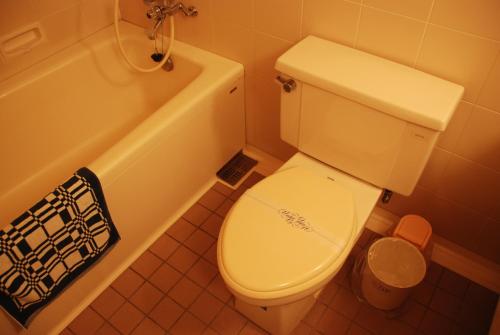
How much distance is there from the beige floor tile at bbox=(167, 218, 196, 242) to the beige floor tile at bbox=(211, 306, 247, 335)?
0.35 metres

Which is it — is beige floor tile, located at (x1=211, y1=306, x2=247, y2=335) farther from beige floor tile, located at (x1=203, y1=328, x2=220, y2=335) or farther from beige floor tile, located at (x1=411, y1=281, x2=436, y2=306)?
beige floor tile, located at (x1=411, y1=281, x2=436, y2=306)

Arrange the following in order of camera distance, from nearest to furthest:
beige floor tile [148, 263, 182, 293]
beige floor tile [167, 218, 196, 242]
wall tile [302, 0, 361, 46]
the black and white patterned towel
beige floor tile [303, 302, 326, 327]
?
the black and white patterned towel, wall tile [302, 0, 361, 46], beige floor tile [303, 302, 326, 327], beige floor tile [148, 263, 182, 293], beige floor tile [167, 218, 196, 242]

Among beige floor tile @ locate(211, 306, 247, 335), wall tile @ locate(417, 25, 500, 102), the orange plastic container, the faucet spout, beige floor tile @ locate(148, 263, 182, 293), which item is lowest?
beige floor tile @ locate(211, 306, 247, 335)

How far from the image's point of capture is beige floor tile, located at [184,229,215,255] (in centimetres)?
158

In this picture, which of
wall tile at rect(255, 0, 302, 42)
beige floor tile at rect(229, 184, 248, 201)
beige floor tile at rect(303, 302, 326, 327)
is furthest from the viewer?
beige floor tile at rect(229, 184, 248, 201)

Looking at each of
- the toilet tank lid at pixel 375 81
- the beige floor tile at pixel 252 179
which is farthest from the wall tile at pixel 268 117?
the toilet tank lid at pixel 375 81

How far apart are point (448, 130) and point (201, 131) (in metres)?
0.85

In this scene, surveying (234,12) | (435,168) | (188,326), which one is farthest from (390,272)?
(234,12)

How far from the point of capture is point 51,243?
1.15m

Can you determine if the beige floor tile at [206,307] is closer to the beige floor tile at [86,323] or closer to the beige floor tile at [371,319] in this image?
the beige floor tile at [86,323]

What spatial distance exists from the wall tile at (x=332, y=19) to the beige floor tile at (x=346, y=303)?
0.86 m

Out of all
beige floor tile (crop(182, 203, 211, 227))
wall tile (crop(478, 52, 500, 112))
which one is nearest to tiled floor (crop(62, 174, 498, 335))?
beige floor tile (crop(182, 203, 211, 227))

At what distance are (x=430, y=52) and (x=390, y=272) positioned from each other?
2.40ft

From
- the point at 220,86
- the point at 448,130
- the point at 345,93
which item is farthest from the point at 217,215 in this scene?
the point at 448,130
